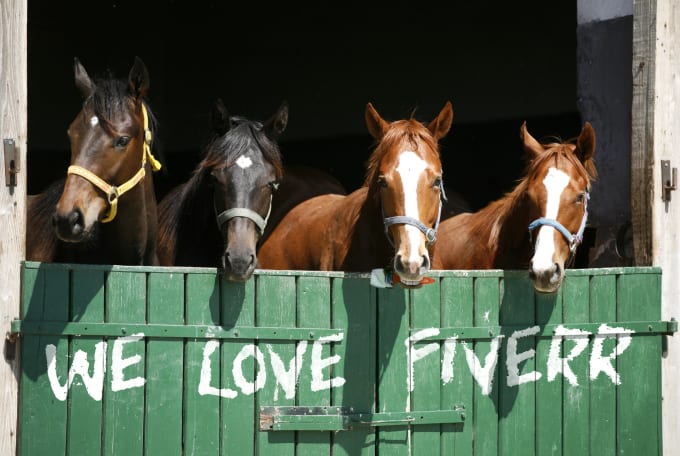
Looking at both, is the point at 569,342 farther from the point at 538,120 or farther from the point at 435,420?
the point at 538,120

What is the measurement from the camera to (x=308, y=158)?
950cm

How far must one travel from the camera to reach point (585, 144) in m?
4.38

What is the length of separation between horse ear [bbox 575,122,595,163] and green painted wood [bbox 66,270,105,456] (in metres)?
2.24

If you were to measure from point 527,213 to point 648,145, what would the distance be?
63cm

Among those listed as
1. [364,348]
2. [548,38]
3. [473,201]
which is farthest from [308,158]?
[364,348]

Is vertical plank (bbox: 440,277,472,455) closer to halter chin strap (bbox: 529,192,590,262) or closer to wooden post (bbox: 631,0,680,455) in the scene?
halter chin strap (bbox: 529,192,590,262)

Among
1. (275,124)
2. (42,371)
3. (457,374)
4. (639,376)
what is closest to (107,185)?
(42,371)

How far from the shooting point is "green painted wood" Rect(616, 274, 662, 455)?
13.6 ft

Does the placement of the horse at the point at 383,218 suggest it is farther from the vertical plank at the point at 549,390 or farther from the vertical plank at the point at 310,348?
the vertical plank at the point at 549,390

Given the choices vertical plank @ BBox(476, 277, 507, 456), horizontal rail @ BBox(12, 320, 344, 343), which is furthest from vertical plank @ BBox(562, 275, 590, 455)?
horizontal rail @ BBox(12, 320, 344, 343)

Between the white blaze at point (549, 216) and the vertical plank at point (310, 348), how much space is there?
2.94 ft

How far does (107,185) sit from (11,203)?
390 mm

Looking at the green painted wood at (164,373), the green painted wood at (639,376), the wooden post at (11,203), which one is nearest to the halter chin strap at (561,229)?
the green painted wood at (639,376)

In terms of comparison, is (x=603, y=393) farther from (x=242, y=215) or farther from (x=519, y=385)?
(x=242, y=215)
